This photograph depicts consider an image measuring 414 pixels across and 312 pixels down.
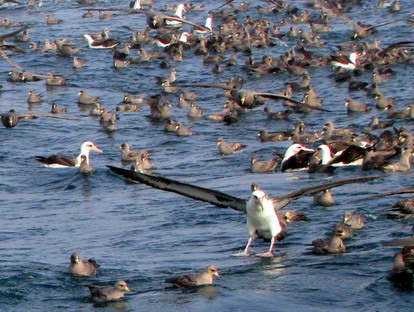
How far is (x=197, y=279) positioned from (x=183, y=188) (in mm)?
1064

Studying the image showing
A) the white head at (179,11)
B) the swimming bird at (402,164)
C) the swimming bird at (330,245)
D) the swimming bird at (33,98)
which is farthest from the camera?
the white head at (179,11)

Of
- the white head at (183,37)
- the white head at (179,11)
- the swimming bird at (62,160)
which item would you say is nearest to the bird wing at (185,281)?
the swimming bird at (62,160)

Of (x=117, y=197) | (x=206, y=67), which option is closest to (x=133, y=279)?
(x=117, y=197)

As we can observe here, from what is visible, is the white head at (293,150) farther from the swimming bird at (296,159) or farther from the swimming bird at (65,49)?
the swimming bird at (65,49)

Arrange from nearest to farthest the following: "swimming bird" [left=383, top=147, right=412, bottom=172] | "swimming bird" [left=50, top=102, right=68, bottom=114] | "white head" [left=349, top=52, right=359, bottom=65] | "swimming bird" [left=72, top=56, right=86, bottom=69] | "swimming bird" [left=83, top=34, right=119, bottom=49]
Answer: "swimming bird" [left=383, top=147, right=412, bottom=172]
"swimming bird" [left=50, top=102, right=68, bottom=114]
"white head" [left=349, top=52, right=359, bottom=65]
"swimming bird" [left=72, top=56, right=86, bottom=69]
"swimming bird" [left=83, top=34, right=119, bottom=49]

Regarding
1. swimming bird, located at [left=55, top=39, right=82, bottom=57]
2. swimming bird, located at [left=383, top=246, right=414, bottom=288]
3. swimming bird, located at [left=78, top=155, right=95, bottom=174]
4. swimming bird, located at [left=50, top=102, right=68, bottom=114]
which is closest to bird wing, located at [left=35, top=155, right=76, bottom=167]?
swimming bird, located at [left=78, top=155, right=95, bottom=174]

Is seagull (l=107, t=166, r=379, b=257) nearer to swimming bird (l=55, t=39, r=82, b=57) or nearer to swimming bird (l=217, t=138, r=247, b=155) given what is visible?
swimming bird (l=217, t=138, r=247, b=155)

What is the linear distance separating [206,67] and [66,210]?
15.0 metres

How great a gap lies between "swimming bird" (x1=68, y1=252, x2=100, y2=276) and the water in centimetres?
11

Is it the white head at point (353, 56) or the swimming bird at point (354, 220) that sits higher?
the white head at point (353, 56)

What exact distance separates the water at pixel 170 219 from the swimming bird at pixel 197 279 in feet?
0.31

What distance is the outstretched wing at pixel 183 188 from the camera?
1250cm

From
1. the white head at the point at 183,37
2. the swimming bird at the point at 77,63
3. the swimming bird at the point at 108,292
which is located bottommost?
the swimming bird at the point at 108,292

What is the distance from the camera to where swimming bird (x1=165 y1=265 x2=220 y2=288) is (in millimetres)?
13406
